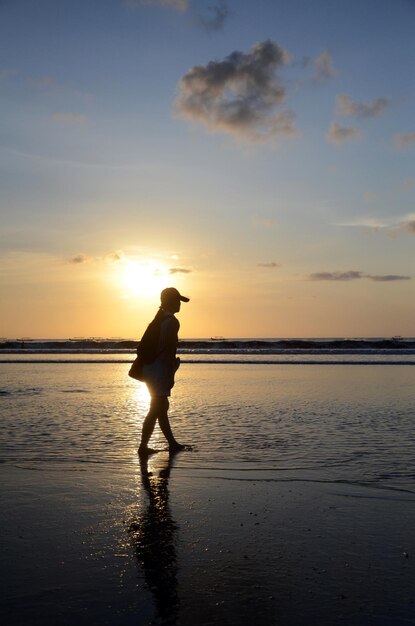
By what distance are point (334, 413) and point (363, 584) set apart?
28.3 ft

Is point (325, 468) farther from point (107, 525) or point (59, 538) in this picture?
point (59, 538)

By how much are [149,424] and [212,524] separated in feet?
11.7

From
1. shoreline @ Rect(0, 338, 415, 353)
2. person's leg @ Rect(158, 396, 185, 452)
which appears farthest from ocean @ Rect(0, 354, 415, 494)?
shoreline @ Rect(0, 338, 415, 353)

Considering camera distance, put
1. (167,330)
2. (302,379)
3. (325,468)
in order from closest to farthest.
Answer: (325,468)
(167,330)
(302,379)

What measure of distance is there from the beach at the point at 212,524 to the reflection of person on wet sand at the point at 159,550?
0.5 inches

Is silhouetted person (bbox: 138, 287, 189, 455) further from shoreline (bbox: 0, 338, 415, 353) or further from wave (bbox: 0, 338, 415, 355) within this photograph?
shoreline (bbox: 0, 338, 415, 353)

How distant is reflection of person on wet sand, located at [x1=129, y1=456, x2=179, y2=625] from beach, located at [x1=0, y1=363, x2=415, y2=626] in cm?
1

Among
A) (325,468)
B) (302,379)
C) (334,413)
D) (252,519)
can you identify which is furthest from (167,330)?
(302,379)

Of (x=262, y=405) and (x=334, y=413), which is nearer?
(x=334, y=413)

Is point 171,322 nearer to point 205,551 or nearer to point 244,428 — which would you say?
point 244,428

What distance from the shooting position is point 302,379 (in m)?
21.7

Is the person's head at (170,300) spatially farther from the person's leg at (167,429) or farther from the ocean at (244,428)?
the ocean at (244,428)

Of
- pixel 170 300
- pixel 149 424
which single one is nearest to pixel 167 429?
pixel 149 424

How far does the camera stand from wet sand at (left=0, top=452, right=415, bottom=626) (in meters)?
3.22
